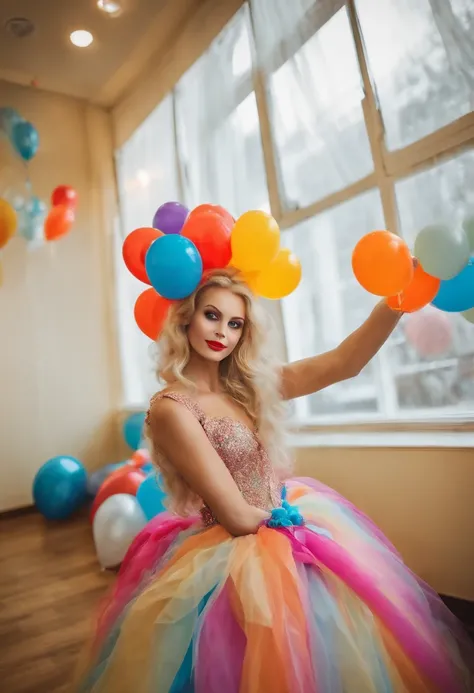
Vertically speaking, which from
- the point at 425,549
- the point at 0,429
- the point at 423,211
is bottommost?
the point at 425,549

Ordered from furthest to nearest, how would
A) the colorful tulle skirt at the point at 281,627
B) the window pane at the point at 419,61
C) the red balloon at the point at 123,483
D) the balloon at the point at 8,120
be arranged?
the balloon at the point at 8,120 → the red balloon at the point at 123,483 → the window pane at the point at 419,61 → the colorful tulle skirt at the point at 281,627

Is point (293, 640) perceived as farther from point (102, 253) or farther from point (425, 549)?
point (102, 253)

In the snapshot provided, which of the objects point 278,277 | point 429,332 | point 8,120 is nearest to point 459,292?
point 429,332

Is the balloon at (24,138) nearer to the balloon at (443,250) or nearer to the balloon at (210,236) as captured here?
the balloon at (210,236)

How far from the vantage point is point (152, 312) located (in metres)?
1.53

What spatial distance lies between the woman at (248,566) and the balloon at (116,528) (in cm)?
104

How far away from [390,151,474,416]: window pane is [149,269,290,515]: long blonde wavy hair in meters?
0.56

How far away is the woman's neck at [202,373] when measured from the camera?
1365 mm

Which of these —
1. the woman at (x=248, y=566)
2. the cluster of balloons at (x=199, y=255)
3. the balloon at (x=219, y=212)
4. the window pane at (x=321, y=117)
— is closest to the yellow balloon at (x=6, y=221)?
the window pane at (x=321, y=117)

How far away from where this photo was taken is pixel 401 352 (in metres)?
2.07

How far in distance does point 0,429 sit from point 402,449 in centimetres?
303

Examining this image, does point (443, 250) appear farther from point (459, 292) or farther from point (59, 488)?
point (59, 488)

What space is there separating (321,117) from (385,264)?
4.61ft

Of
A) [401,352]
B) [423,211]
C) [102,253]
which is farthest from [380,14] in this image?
[102,253]
